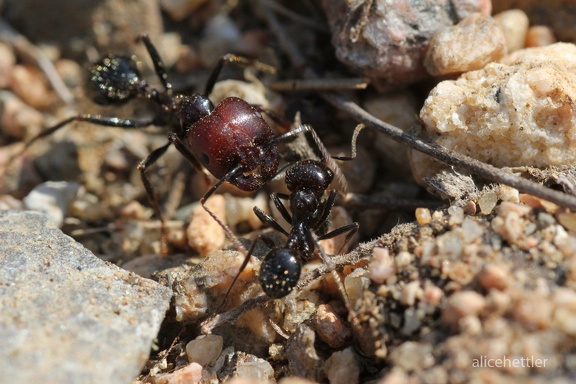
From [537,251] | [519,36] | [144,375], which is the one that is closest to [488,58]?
[519,36]

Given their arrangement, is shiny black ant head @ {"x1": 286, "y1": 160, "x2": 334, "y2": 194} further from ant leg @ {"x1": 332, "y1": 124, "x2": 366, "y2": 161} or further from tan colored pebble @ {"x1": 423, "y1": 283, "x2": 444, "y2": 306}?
tan colored pebble @ {"x1": 423, "y1": 283, "x2": 444, "y2": 306}

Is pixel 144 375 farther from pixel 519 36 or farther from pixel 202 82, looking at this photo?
pixel 519 36

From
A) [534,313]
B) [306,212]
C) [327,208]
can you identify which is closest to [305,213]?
[306,212]

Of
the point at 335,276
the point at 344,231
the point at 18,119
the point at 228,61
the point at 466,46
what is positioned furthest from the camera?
the point at 18,119

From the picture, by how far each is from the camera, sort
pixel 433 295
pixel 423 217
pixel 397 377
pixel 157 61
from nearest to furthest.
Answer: pixel 397 377
pixel 433 295
pixel 423 217
pixel 157 61

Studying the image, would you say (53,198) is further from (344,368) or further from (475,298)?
(475,298)

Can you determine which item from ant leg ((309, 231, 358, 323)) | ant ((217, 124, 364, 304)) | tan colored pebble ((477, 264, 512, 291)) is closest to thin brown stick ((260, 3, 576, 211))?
ant ((217, 124, 364, 304))

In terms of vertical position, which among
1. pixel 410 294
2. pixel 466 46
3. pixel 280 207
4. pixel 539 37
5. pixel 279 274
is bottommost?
pixel 280 207
